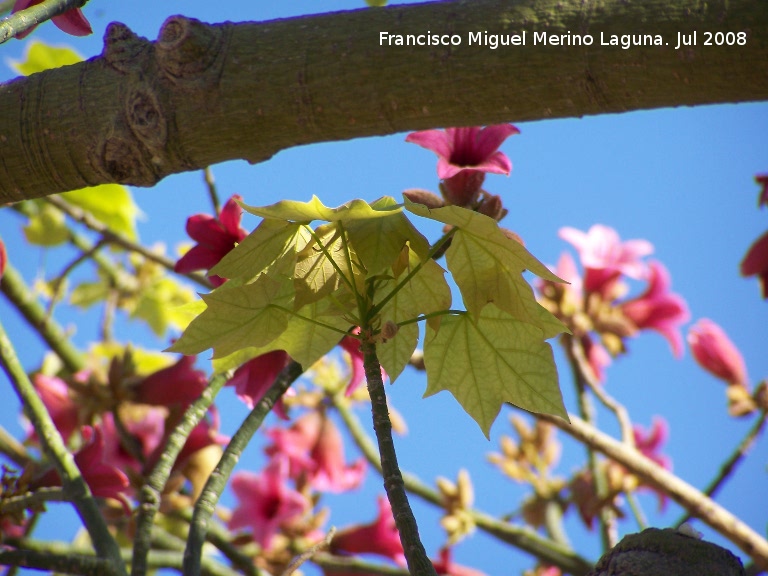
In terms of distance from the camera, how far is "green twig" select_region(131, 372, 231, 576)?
0.74 meters

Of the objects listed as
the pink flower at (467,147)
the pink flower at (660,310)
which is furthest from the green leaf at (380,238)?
the pink flower at (660,310)

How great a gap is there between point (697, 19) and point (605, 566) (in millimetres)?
332

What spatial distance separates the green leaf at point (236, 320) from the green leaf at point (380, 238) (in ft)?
0.22

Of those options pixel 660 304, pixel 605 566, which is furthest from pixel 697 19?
pixel 660 304

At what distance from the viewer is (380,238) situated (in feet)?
1.80

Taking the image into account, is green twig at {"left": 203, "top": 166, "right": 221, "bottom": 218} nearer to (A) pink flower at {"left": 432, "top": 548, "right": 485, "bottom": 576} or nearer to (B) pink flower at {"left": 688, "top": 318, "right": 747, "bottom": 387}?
(A) pink flower at {"left": 432, "top": 548, "right": 485, "bottom": 576}

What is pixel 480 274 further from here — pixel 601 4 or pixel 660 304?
pixel 660 304

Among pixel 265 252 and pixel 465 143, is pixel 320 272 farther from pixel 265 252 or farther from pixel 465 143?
pixel 465 143

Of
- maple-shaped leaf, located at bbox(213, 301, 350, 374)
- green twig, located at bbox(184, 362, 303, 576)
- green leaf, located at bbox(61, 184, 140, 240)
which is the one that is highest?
green leaf, located at bbox(61, 184, 140, 240)

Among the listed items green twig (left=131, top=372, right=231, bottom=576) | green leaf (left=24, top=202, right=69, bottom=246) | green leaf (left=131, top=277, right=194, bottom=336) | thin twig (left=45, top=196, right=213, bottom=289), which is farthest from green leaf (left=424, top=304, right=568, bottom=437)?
green leaf (left=131, top=277, right=194, bottom=336)

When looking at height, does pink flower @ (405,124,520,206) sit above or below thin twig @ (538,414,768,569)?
above

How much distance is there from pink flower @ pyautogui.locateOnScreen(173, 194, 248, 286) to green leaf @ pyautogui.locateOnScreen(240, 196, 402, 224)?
1.01 feet

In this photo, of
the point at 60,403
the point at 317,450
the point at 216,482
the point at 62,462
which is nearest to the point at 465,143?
the point at 216,482

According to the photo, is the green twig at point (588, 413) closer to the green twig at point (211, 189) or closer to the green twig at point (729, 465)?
the green twig at point (729, 465)
